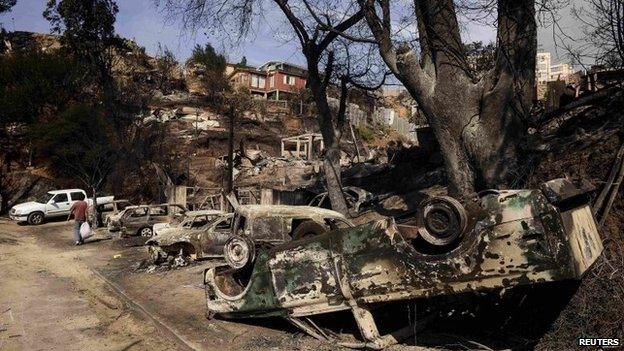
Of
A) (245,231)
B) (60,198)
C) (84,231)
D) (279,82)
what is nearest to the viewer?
(245,231)

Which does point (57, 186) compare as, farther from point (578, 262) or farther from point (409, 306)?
point (578, 262)

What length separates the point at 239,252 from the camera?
6227 mm

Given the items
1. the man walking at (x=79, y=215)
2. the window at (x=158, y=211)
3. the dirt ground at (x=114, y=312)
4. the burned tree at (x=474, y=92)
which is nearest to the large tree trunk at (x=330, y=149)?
the dirt ground at (x=114, y=312)

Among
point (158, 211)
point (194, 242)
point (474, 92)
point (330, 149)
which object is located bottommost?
point (194, 242)

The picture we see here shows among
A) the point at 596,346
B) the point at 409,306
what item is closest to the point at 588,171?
the point at 596,346

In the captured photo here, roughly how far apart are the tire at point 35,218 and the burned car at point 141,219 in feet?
21.7

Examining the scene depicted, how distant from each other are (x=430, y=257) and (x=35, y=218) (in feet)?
73.3

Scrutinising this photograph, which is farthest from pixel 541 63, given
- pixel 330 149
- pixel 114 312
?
pixel 114 312

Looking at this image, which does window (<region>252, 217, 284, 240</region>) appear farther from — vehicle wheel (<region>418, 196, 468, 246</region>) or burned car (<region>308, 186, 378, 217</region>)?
burned car (<region>308, 186, 378, 217</region>)

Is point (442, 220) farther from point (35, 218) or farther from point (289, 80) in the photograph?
point (289, 80)

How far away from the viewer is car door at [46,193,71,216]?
22.7 metres

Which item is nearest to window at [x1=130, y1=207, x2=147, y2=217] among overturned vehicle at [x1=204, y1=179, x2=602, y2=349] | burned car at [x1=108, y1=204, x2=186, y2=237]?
burned car at [x1=108, y1=204, x2=186, y2=237]

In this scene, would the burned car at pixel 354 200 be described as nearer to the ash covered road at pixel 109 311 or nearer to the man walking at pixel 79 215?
the ash covered road at pixel 109 311

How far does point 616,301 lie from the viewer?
15.3 ft
